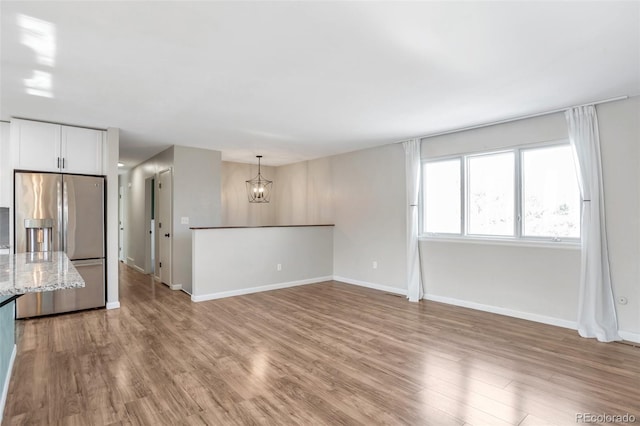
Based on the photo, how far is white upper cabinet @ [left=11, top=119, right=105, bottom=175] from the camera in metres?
4.21

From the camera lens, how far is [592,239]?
11.9 feet

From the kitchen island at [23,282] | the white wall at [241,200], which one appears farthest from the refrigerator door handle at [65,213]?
the white wall at [241,200]

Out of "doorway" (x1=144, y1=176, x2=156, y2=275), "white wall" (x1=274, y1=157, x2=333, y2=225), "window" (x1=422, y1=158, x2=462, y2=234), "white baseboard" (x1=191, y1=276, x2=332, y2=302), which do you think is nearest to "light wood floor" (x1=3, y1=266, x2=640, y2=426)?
"white baseboard" (x1=191, y1=276, x2=332, y2=302)

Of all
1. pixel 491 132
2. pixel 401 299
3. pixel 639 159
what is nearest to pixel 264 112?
pixel 491 132

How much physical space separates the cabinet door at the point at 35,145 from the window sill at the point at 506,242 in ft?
17.1

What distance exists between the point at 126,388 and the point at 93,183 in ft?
10.4

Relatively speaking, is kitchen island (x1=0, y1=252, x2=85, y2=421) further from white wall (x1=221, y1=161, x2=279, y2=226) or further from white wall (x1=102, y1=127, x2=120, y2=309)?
white wall (x1=221, y1=161, x2=279, y2=226)

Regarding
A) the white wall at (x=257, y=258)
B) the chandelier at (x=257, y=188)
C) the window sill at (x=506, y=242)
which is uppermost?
the chandelier at (x=257, y=188)

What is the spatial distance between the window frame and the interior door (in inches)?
172

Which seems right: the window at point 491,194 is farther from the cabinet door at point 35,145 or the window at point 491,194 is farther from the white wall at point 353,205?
the cabinet door at point 35,145

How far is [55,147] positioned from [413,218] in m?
5.03

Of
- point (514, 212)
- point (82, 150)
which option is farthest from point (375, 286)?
point (82, 150)

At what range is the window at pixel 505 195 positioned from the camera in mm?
4004

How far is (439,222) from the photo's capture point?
525cm
